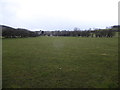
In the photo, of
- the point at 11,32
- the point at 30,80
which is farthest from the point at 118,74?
the point at 11,32

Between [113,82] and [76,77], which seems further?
[76,77]

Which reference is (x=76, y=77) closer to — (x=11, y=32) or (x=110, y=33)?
(x=11, y=32)

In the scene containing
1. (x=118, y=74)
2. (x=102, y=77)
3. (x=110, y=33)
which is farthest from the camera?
(x=110, y=33)

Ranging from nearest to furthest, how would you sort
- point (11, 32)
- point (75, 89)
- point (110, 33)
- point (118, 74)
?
1. point (75, 89)
2. point (118, 74)
3. point (11, 32)
4. point (110, 33)

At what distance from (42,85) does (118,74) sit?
3.63 m

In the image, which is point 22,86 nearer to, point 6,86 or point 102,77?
point 6,86

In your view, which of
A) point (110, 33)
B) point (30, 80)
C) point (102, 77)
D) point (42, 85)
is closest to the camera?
point (42, 85)

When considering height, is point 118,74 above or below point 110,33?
below

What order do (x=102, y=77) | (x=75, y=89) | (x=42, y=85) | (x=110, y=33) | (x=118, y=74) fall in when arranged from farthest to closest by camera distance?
(x=110, y=33), (x=118, y=74), (x=102, y=77), (x=42, y=85), (x=75, y=89)

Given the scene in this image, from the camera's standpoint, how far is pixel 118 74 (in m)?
5.59

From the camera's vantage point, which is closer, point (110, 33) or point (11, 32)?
point (11, 32)

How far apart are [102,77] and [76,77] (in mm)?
1146

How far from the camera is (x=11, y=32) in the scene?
6097cm

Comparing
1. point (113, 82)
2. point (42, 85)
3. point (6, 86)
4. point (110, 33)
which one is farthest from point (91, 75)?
point (110, 33)
